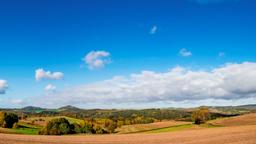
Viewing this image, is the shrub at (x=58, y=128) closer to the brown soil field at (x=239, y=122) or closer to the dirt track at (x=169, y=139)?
the brown soil field at (x=239, y=122)

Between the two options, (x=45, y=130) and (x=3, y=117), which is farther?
(x=3, y=117)

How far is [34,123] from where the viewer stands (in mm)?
167250

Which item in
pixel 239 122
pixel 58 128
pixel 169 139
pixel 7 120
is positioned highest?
pixel 7 120

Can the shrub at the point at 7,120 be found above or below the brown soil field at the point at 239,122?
above

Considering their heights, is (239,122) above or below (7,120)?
below

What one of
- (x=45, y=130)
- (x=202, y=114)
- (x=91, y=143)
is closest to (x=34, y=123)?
(x=45, y=130)

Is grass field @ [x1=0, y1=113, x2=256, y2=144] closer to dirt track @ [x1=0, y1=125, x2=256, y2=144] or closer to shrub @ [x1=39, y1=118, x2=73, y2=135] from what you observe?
dirt track @ [x1=0, y1=125, x2=256, y2=144]

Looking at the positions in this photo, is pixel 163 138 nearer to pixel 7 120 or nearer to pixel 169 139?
pixel 169 139

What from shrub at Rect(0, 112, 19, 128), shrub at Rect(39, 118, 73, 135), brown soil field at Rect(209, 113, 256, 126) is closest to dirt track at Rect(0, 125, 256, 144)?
brown soil field at Rect(209, 113, 256, 126)

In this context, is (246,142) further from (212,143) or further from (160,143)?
(160,143)

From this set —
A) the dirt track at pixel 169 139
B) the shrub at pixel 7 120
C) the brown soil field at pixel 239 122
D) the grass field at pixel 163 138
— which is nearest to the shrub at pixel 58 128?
the shrub at pixel 7 120

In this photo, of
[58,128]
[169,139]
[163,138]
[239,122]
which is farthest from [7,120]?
[169,139]

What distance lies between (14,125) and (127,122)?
57.9m

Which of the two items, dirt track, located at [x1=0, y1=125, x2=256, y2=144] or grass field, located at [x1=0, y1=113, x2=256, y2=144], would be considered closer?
dirt track, located at [x1=0, y1=125, x2=256, y2=144]
